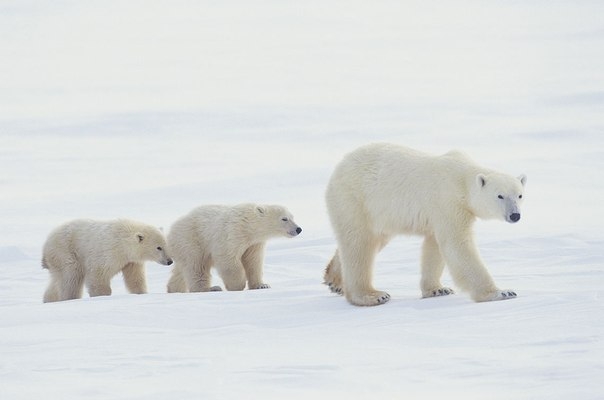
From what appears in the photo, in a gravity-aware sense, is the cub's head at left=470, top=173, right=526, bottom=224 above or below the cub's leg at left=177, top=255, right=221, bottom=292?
above

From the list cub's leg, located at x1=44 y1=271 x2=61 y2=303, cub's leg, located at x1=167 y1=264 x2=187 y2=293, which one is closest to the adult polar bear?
cub's leg, located at x1=167 y1=264 x2=187 y2=293

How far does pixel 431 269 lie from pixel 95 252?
11.8ft

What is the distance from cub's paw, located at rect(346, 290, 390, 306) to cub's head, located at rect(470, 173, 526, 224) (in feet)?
3.09

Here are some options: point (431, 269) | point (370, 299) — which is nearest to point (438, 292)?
point (431, 269)

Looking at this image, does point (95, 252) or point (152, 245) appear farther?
point (152, 245)

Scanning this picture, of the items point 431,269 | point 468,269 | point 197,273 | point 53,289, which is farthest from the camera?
point 53,289

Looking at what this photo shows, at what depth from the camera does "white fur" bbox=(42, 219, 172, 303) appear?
35.3 ft

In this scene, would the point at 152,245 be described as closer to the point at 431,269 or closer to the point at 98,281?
the point at 98,281

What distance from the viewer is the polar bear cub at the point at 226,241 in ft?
34.2

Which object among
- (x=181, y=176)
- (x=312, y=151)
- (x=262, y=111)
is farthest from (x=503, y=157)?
(x=262, y=111)

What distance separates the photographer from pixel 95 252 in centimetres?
1072

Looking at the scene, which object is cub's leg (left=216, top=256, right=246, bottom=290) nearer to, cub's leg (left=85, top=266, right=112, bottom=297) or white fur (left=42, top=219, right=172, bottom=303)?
white fur (left=42, top=219, right=172, bottom=303)

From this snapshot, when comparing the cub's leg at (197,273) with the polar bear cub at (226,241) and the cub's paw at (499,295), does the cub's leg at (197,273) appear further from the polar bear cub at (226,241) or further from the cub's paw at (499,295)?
the cub's paw at (499,295)

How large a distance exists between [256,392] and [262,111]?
30.2 metres
